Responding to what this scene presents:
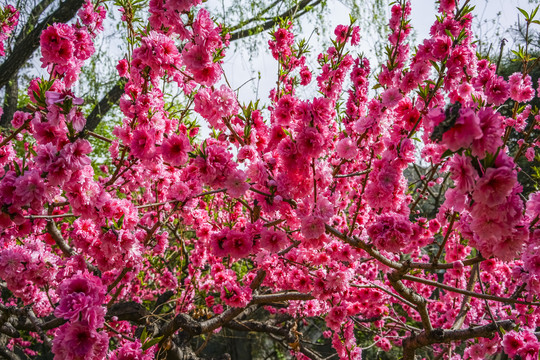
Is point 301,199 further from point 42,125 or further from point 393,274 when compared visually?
point 42,125

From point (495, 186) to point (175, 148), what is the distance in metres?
1.67

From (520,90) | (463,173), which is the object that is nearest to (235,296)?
(463,173)

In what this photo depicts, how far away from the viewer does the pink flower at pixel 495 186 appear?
3.91ft

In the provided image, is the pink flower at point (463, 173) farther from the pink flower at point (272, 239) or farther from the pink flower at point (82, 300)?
the pink flower at point (82, 300)

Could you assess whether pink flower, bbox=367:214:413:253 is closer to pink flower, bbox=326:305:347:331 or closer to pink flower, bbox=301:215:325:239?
pink flower, bbox=301:215:325:239

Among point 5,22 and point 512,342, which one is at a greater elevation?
point 5,22

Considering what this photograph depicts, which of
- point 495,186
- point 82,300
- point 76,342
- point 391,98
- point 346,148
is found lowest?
point 76,342

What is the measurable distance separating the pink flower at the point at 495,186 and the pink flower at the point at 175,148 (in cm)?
155

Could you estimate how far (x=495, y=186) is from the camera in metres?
1.23

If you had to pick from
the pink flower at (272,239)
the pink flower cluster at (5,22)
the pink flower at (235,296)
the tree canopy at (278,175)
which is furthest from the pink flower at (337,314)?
the pink flower cluster at (5,22)

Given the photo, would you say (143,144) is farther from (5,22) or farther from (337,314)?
(5,22)

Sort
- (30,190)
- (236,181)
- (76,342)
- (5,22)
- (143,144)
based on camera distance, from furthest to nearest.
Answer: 1. (5,22)
2. (143,144)
3. (236,181)
4. (30,190)
5. (76,342)

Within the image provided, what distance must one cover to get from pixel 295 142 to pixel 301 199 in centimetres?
40

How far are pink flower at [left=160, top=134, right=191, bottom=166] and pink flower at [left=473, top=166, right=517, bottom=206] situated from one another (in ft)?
5.09
